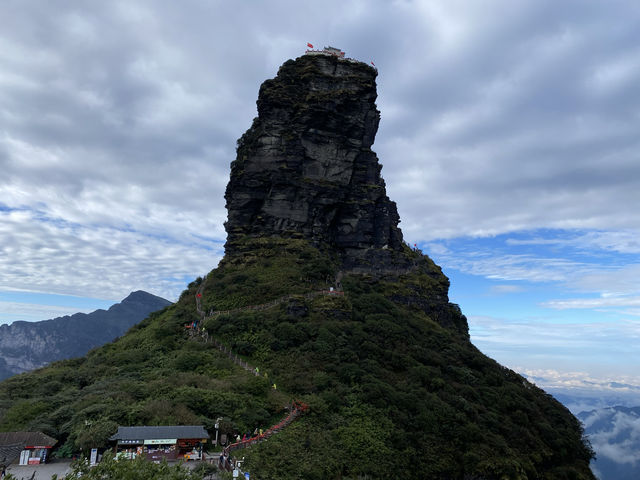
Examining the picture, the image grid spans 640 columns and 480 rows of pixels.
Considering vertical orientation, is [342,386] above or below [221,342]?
below

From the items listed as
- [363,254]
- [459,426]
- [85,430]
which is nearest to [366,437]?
[459,426]

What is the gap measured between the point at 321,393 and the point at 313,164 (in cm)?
4343

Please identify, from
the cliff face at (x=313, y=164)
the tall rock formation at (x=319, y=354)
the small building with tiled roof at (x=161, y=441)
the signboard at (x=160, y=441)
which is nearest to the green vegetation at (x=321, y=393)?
the tall rock formation at (x=319, y=354)

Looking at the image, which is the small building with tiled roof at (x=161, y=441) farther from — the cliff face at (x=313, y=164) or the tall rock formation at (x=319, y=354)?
the cliff face at (x=313, y=164)

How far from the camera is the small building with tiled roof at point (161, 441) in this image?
24.9 meters

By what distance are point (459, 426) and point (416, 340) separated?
17370mm

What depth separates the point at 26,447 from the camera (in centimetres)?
2552

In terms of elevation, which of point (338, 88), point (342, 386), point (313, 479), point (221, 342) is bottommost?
point (313, 479)

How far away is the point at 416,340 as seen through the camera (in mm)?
52469

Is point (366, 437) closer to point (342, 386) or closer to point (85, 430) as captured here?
point (342, 386)

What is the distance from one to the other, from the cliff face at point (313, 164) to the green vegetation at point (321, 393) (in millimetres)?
12489

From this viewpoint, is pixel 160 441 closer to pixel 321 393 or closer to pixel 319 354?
pixel 321 393

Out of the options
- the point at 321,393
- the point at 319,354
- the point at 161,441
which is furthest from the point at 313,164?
the point at 161,441

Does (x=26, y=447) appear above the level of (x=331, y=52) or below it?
below
